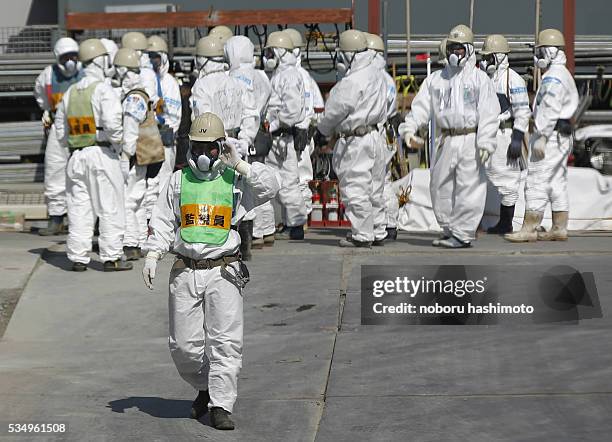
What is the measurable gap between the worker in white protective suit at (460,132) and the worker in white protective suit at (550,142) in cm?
61

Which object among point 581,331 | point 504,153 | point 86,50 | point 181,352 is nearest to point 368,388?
point 181,352

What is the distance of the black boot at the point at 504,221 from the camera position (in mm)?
14352

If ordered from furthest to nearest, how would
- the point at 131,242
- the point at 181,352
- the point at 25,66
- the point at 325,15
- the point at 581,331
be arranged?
the point at 25,66, the point at 325,15, the point at 131,242, the point at 581,331, the point at 181,352

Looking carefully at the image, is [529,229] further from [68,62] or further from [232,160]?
[232,160]

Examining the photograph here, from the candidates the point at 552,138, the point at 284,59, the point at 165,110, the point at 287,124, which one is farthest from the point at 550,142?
the point at 165,110

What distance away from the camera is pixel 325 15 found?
55.5 ft

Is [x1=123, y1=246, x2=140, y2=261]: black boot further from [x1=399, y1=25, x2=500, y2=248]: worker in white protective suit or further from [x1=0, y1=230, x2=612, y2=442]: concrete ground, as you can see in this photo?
[x1=399, y1=25, x2=500, y2=248]: worker in white protective suit

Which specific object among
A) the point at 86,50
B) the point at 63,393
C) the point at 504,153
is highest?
the point at 86,50

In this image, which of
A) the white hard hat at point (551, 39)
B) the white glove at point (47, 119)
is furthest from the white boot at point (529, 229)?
the white glove at point (47, 119)

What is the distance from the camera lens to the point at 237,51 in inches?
505

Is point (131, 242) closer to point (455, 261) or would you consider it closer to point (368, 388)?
point (455, 261)

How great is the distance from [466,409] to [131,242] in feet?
18.6

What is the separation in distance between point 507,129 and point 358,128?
2657mm

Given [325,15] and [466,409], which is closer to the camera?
[466,409]
